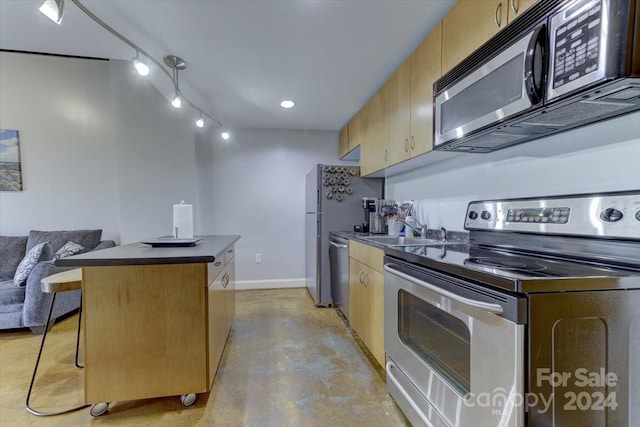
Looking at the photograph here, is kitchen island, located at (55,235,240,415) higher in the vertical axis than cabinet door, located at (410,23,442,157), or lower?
lower

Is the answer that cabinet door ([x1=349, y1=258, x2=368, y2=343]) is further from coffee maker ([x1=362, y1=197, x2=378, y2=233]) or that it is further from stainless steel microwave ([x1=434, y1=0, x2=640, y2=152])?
stainless steel microwave ([x1=434, y1=0, x2=640, y2=152])

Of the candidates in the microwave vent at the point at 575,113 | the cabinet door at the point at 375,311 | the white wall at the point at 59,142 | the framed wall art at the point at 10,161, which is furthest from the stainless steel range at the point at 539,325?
the framed wall art at the point at 10,161

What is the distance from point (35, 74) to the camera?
3.22 meters

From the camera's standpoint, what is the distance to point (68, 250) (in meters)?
2.82

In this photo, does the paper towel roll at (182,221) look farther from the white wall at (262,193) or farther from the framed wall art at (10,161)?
the framed wall art at (10,161)

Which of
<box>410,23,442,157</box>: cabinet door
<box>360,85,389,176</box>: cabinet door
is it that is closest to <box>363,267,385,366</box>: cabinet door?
<box>410,23,442,157</box>: cabinet door

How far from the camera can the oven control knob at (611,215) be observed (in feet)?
3.33

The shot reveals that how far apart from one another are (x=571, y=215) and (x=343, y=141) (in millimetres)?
2951

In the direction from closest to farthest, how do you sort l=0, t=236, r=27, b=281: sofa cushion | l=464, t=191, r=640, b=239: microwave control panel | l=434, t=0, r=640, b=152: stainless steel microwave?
l=434, t=0, r=640, b=152: stainless steel microwave → l=464, t=191, r=640, b=239: microwave control panel → l=0, t=236, r=27, b=281: sofa cushion

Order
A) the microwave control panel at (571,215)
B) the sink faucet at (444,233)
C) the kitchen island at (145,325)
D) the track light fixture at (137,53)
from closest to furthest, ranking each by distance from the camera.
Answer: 1. the microwave control panel at (571,215)
2. the track light fixture at (137,53)
3. the kitchen island at (145,325)
4. the sink faucet at (444,233)

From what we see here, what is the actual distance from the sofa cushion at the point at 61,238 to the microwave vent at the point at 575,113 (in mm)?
3903

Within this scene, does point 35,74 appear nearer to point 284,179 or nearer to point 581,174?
point 284,179

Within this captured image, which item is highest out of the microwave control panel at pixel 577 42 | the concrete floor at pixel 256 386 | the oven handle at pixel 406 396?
the microwave control panel at pixel 577 42

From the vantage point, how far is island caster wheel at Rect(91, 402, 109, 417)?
155 cm
